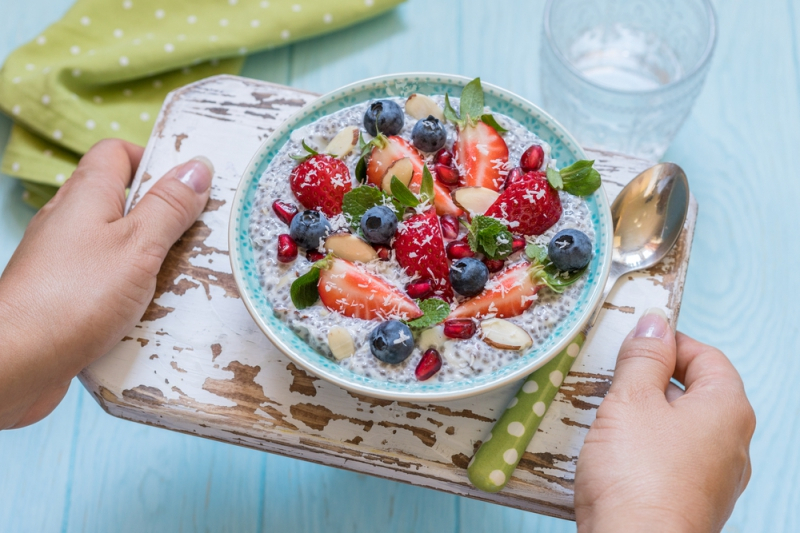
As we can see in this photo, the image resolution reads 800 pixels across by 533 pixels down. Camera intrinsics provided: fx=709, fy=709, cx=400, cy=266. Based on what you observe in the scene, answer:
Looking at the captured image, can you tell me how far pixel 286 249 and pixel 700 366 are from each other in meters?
0.84

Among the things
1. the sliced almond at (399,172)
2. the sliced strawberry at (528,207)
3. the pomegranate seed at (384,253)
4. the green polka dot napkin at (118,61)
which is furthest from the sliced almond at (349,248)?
the green polka dot napkin at (118,61)

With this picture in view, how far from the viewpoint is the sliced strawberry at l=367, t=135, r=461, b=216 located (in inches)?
53.9

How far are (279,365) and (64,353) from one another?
43 centimetres

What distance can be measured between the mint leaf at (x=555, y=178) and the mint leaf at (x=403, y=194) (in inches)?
10.1

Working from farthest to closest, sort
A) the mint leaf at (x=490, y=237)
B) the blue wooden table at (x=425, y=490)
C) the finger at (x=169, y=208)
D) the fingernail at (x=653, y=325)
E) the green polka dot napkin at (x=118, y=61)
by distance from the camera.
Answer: the green polka dot napkin at (x=118, y=61) → the blue wooden table at (x=425, y=490) → the finger at (x=169, y=208) → the fingernail at (x=653, y=325) → the mint leaf at (x=490, y=237)

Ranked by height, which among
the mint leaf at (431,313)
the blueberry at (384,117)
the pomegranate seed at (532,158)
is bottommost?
the mint leaf at (431,313)

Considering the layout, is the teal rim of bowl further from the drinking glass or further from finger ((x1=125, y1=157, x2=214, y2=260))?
the drinking glass

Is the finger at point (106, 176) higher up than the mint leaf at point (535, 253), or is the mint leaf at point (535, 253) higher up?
the mint leaf at point (535, 253)

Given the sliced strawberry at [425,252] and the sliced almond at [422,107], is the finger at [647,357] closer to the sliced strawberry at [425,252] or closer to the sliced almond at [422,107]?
the sliced strawberry at [425,252]

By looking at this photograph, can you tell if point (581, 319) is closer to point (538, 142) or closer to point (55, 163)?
point (538, 142)

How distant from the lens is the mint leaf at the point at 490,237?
1.29 meters

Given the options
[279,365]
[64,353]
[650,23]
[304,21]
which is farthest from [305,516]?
[650,23]

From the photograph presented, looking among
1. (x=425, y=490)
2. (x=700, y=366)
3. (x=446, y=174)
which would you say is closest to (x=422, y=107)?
(x=446, y=174)

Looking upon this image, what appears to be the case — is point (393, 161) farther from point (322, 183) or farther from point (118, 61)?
point (118, 61)
